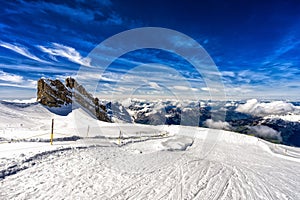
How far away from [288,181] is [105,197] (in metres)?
10.8

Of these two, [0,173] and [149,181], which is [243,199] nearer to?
[149,181]

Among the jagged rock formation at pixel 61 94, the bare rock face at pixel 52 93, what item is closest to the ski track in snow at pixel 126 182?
the bare rock face at pixel 52 93

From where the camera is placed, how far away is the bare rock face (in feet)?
165

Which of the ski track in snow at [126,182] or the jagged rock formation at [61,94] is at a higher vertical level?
the jagged rock formation at [61,94]

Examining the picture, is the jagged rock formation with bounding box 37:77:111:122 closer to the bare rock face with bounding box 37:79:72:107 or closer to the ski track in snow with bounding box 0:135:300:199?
the bare rock face with bounding box 37:79:72:107

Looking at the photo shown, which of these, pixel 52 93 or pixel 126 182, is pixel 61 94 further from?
pixel 126 182

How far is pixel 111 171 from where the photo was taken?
862 cm

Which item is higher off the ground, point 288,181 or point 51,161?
point 51,161

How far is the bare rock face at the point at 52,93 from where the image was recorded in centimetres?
5028

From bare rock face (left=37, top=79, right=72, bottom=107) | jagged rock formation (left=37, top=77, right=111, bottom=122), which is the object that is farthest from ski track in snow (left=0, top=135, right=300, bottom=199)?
jagged rock formation (left=37, top=77, right=111, bottom=122)

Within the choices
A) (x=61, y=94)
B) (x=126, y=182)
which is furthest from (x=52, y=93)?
(x=126, y=182)

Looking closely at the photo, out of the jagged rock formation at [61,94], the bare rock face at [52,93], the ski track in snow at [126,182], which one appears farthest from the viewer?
the jagged rock formation at [61,94]

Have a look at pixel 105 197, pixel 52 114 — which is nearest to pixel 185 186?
pixel 105 197

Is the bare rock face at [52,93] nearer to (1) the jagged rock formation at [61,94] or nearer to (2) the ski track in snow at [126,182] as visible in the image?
(1) the jagged rock formation at [61,94]
